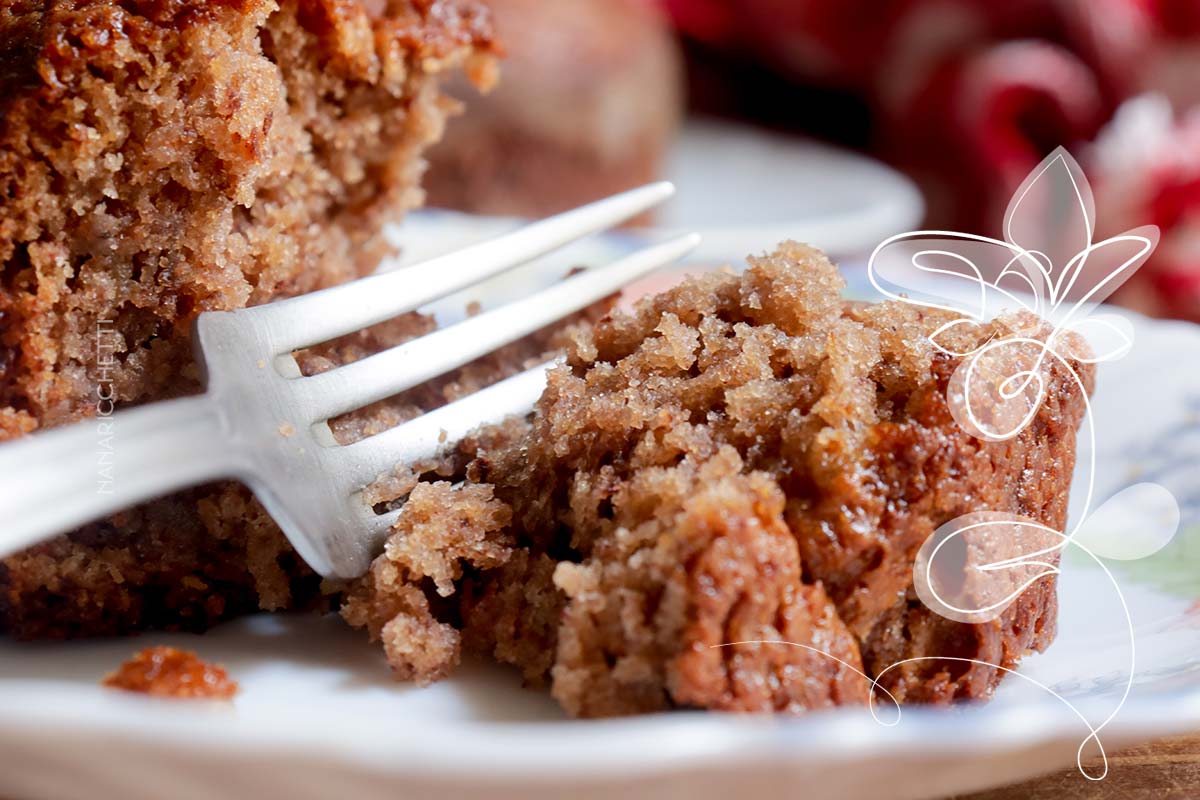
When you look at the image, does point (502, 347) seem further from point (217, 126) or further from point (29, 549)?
point (29, 549)

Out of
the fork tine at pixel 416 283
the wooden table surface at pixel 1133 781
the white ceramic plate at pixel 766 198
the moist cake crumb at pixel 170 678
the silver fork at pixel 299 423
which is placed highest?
the white ceramic plate at pixel 766 198

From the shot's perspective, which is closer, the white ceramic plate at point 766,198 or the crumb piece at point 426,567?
the crumb piece at point 426,567

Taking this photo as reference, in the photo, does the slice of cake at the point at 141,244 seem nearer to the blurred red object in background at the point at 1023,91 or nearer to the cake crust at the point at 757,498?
the cake crust at the point at 757,498

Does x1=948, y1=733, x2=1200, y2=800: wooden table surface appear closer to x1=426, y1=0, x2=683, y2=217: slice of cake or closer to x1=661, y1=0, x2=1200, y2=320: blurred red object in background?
x1=661, y1=0, x2=1200, y2=320: blurred red object in background

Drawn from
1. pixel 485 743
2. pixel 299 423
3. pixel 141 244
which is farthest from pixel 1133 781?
pixel 141 244

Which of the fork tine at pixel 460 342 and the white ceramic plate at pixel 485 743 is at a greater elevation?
the fork tine at pixel 460 342

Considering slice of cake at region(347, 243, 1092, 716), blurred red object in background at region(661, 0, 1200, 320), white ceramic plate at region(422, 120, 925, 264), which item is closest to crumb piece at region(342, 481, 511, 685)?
slice of cake at region(347, 243, 1092, 716)
